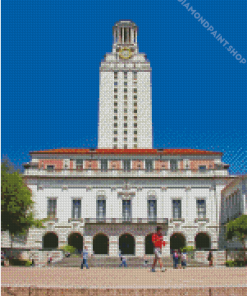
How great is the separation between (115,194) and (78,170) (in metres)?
4.67

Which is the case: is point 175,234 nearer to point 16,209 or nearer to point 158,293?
point 16,209

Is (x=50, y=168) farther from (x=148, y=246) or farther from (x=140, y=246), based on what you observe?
(x=148, y=246)

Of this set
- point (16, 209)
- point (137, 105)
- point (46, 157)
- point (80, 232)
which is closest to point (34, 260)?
point (16, 209)

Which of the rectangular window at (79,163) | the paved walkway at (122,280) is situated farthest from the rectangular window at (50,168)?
the paved walkway at (122,280)

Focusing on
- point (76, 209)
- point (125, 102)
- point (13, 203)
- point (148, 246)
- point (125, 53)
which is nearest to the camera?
point (13, 203)

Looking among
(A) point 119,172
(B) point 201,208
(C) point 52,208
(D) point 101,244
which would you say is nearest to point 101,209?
(D) point 101,244

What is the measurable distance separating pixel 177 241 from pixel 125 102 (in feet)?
126

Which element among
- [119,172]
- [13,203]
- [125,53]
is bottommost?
[13,203]

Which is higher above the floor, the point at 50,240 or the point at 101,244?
the point at 50,240

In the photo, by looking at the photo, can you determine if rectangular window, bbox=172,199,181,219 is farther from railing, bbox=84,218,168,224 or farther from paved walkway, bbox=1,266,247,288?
paved walkway, bbox=1,266,247,288

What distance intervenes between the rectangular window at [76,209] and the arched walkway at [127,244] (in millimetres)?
5036

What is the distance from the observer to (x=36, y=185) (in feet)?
140

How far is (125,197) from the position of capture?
42.9 meters

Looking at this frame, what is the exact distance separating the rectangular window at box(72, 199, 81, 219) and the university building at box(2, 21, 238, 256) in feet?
0.34
